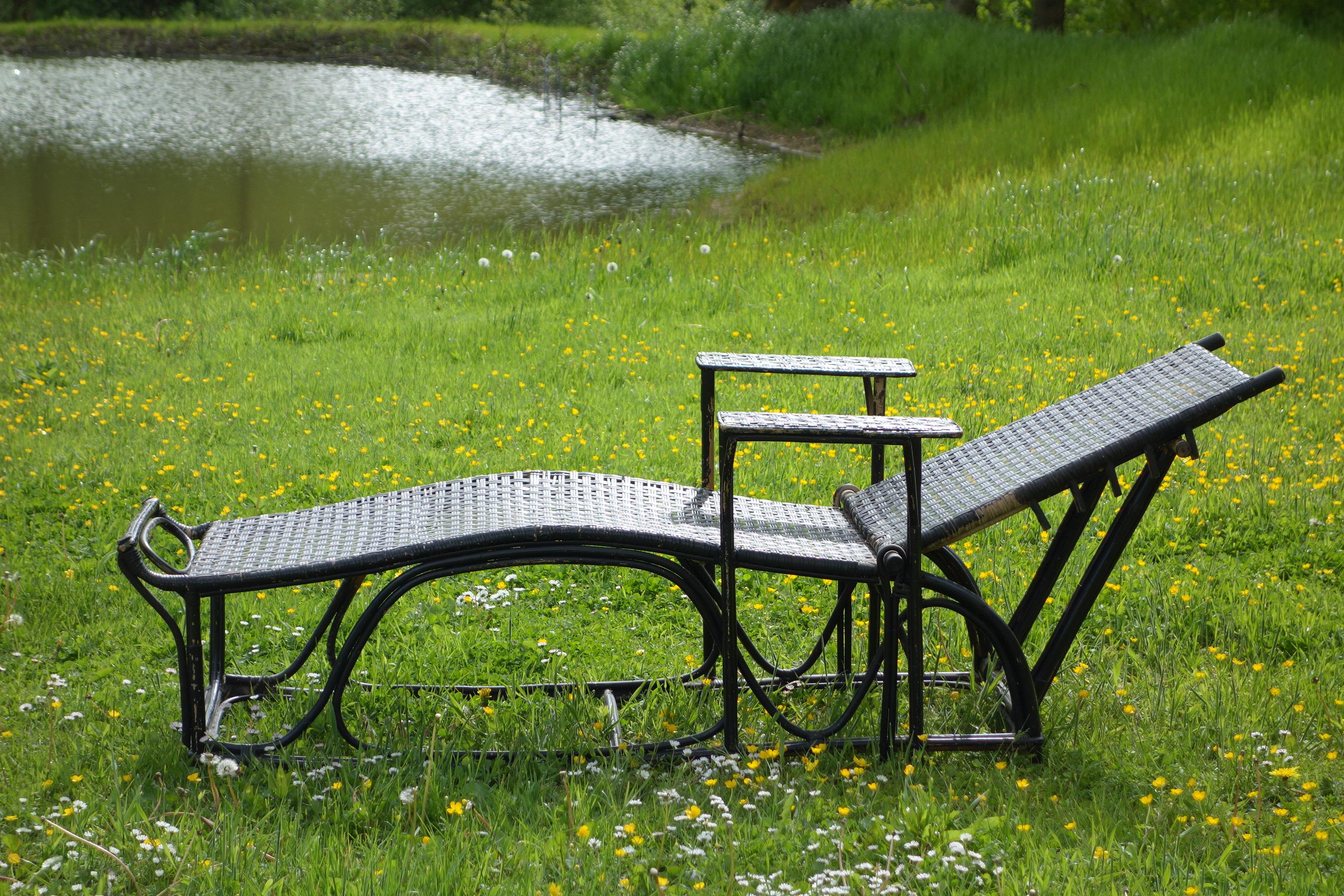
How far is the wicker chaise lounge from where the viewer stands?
2.38 m

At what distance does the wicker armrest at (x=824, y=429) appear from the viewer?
2.30m

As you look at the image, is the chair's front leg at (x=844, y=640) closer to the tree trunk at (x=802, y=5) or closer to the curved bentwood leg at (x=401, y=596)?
the curved bentwood leg at (x=401, y=596)

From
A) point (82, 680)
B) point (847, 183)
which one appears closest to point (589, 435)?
point (82, 680)

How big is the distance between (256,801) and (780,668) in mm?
1383

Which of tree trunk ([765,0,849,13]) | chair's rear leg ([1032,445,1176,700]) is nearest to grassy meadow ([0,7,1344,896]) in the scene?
chair's rear leg ([1032,445,1176,700])

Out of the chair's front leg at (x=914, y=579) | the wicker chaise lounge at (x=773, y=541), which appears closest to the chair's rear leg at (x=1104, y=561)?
the wicker chaise lounge at (x=773, y=541)

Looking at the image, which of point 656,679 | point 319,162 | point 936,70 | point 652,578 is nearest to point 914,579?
point 656,679

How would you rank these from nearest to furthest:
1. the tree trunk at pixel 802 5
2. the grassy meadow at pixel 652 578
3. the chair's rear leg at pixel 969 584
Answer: the grassy meadow at pixel 652 578
the chair's rear leg at pixel 969 584
the tree trunk at pixel 802 5

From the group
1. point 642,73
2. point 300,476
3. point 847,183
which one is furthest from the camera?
point 642,73

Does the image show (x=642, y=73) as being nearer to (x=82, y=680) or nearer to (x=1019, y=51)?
(x=1019, y=51)

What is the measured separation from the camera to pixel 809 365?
2873 mm

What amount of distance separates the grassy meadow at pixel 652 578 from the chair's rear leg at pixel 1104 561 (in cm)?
17

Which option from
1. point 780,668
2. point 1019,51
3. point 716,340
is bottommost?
point 780,668

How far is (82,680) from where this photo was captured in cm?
289
